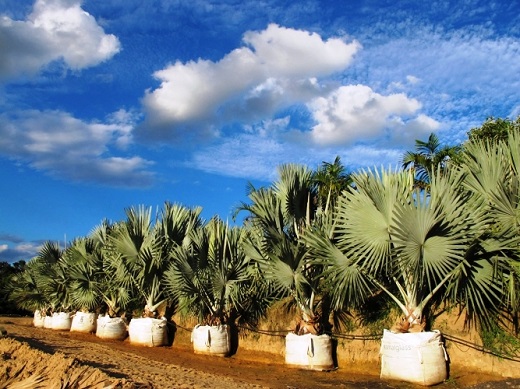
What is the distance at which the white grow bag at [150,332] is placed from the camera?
15930 millimetres

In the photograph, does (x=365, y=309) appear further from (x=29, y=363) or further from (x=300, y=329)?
(x=29, y=363)

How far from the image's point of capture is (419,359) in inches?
340

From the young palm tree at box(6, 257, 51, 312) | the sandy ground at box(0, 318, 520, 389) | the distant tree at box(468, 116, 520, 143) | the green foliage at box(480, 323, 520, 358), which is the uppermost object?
the distant tree at box(468, 116, 520, 143)

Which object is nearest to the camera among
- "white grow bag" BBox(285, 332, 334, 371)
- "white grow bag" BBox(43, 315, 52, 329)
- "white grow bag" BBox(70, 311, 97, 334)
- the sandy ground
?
the sandy ground

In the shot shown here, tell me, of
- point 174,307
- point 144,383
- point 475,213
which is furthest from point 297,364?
→ point 174,307

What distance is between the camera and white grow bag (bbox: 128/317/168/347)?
15930mm

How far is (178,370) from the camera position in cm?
1048

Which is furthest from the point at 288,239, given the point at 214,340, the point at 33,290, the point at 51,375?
the point at 33,290

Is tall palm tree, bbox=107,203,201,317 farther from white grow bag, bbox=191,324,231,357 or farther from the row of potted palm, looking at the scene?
white grow bag, bbox=191,324,231,357

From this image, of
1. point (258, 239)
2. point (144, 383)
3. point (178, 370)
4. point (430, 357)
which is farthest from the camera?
point (258, 239)

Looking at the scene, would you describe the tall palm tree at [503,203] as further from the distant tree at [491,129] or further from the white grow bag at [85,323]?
the white grow bag at [85,323]

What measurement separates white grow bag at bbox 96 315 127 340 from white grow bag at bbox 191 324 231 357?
18.4ft

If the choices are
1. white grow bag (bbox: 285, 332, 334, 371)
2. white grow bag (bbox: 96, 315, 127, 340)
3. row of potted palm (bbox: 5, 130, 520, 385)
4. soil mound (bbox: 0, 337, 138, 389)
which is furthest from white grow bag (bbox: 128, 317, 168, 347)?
soil mound (bbox: 0, 337, 138, 389)

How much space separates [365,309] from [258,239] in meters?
3.13
